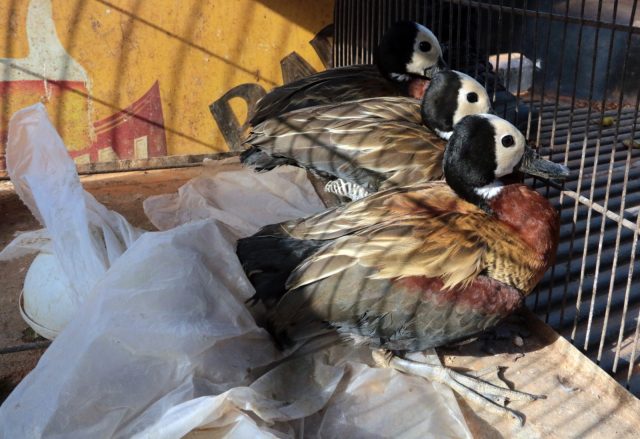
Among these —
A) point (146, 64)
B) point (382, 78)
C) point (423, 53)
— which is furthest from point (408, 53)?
point (146, 64)

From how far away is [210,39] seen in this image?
4062 millimetres

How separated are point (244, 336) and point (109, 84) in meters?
2.32

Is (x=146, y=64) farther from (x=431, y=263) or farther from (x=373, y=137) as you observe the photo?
(x=431, y=263)

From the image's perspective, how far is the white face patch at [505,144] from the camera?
2391mm

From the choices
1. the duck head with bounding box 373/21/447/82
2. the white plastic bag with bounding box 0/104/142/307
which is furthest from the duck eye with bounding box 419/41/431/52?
the white plastic bag with bounding box 0/104/142/307

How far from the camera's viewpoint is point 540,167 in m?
2.42

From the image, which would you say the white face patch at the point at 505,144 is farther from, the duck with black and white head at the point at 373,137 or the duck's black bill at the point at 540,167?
the duck with black and white head at the point at 373,137

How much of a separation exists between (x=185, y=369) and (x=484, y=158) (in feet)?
4.03

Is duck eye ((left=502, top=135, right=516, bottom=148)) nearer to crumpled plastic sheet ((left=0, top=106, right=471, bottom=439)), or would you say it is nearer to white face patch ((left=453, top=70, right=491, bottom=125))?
white face patch ((left=453, top=70, right=491, bottom=125))

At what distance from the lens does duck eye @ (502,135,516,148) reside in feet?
7.84

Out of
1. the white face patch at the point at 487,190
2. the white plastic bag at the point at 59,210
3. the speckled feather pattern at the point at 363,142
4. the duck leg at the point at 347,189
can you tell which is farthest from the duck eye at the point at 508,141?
the white plastic bag at the point at 59,210

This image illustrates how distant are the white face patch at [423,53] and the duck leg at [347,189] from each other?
852 mm

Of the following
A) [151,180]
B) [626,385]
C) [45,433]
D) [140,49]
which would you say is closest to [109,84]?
[140,49]

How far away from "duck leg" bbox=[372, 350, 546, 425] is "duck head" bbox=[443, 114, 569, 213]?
582 mm
